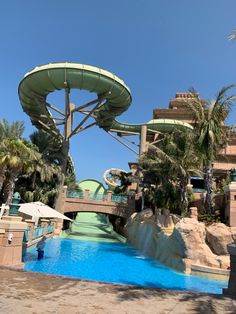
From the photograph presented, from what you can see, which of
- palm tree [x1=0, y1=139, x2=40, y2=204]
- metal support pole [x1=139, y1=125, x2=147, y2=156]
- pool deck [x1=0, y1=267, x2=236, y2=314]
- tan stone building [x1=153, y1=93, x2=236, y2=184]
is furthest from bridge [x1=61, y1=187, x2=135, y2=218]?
pool deck [x1=0, y1=267, x2=236, y2=314]

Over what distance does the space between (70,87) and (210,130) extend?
53.9 ft

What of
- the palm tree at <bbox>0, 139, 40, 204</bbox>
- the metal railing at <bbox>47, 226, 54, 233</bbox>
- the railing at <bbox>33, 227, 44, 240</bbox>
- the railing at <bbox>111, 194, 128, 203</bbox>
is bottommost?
the metal railing at <bbox>47, 226, 54, 233</bbox>

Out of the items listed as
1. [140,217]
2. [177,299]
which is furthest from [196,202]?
[177,299]

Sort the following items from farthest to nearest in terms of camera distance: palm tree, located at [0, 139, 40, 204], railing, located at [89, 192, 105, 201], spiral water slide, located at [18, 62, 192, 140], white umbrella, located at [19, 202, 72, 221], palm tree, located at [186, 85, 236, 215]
→ railing, located at [89, 192, 105, 201], spiral water slide, located at [18, 62, 192, 140], palm tree, located at [0, 139, 40, 204], palm tree, located at [186, 85, 236, 215], white umbrella, located at [19, 202, 72, 221]

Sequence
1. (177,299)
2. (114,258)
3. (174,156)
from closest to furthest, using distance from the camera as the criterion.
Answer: (177,299)
(114,258)
(174,156)

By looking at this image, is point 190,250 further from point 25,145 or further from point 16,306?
point 25,145

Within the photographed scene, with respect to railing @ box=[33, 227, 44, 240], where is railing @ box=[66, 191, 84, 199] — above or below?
above

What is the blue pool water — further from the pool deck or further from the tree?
the tree

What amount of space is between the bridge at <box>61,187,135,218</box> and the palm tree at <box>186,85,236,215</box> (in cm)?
1440

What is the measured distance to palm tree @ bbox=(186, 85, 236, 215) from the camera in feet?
61.1

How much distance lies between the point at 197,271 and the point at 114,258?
5608 mm

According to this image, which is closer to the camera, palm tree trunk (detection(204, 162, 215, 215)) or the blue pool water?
the blue pool water

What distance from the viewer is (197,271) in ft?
45.8

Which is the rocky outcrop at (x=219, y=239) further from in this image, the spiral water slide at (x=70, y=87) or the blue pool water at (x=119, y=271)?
the spiral water slide at (x=70, y=87)
